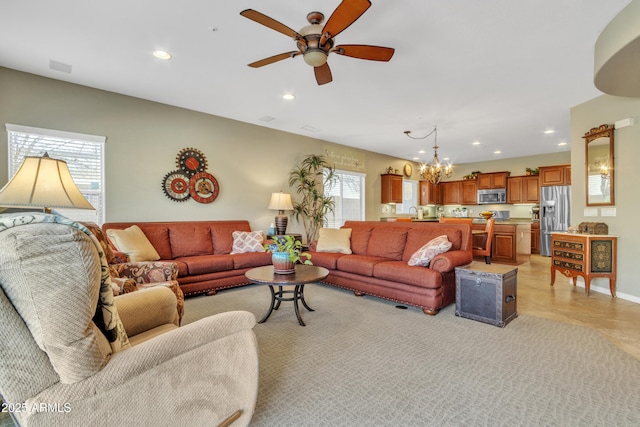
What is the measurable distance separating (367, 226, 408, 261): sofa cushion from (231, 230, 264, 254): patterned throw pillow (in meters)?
1.69

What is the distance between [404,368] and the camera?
208 cm

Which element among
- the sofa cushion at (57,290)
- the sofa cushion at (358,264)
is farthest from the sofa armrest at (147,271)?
the sofa cushion at (358,264)

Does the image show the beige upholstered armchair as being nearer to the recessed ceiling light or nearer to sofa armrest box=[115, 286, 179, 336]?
sofa armrest box=[115, 286, 179, 336]

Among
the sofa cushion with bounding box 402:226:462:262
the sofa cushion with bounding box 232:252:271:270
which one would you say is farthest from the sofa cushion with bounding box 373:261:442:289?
the sofa cushion with bounding box 232:252:271:270

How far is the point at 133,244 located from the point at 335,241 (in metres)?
2.72

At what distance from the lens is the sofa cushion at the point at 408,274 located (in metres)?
3.11

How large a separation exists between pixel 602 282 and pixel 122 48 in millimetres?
6496

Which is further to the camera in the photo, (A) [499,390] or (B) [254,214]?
(B) [254,214]

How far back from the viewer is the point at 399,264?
358cm

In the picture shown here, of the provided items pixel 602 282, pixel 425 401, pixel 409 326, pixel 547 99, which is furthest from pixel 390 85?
pixel 602 282

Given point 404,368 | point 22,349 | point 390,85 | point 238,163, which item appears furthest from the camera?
point 238,163

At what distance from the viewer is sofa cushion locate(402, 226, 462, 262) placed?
3.73 meters

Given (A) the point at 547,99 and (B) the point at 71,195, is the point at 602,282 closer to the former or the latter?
(A) the point at 547,99

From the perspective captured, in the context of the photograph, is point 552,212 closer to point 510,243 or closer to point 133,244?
point 510,243
